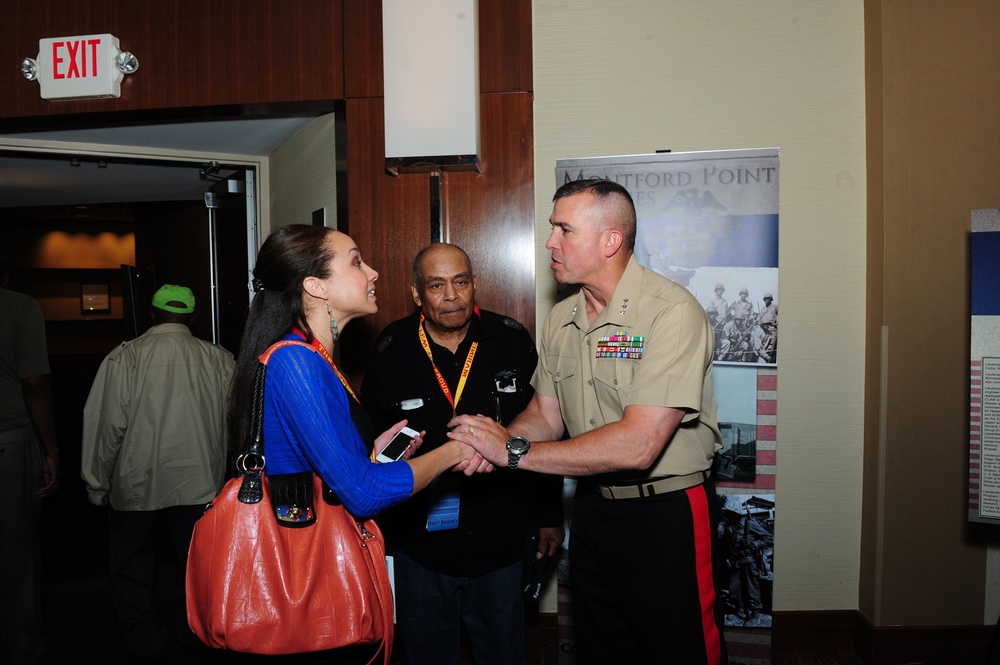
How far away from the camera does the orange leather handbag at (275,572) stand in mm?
1356

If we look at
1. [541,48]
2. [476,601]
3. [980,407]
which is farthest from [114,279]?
[980,407]

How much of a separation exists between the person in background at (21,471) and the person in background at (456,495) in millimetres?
1851

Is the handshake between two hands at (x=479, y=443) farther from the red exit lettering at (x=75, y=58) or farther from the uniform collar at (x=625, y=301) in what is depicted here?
the red exit lettering at (x=75, y=58)

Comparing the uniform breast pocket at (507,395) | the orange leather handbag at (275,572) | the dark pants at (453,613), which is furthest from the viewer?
the uniform breast pocket at (507,395)

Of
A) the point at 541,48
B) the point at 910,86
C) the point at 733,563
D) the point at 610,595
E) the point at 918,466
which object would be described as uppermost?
the point at 541,48

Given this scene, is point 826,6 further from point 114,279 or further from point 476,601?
point 114,279

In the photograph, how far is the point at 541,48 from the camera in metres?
3.13

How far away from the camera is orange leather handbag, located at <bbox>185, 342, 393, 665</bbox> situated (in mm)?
1356

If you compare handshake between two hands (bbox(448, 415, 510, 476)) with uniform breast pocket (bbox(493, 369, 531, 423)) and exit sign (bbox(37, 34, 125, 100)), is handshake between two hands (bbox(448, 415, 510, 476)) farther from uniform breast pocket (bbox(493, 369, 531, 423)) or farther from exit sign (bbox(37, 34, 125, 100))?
exit sign (bbox(37, 34, 125, 100))

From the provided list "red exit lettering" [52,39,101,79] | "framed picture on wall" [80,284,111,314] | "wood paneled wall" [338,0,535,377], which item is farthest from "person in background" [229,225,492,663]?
"framed picture on wall" [80,284,111,314]

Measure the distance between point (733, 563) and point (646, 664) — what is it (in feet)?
3.63

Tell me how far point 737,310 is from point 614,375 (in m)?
1.22

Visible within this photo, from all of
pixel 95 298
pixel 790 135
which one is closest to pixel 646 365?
pixel 790 135

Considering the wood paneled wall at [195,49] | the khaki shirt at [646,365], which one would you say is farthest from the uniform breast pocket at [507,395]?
the wood paneled wall at [195,49]
